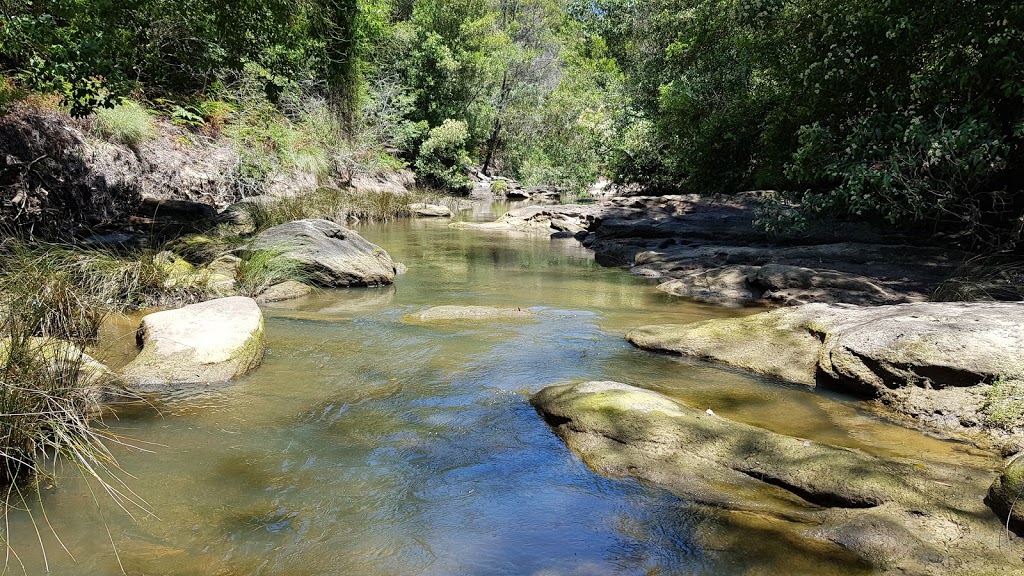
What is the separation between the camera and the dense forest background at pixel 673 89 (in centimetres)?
696

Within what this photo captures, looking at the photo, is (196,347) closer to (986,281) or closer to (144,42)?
(144,42)

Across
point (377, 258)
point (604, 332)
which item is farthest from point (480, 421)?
point (377, 258)

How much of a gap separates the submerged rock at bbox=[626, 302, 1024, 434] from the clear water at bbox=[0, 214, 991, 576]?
27cm

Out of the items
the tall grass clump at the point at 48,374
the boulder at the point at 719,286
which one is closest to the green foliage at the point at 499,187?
the boulder at the point at 719,286

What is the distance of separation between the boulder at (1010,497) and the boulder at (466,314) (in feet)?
15.1

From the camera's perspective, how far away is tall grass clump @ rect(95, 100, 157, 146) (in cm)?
997

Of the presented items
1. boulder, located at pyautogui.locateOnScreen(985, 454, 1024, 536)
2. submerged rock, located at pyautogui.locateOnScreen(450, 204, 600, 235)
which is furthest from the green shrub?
boulder, located at pyautogui.locateOnScreen(985, 454, 1024, 536)

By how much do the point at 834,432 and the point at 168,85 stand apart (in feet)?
40.8

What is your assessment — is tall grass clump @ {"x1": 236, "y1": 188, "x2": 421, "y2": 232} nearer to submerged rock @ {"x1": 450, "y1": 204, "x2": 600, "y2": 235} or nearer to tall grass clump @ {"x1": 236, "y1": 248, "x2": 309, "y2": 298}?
tall grass clump @ {"x1": 236, "y1": 248, "x2": 309, "y2": 298}

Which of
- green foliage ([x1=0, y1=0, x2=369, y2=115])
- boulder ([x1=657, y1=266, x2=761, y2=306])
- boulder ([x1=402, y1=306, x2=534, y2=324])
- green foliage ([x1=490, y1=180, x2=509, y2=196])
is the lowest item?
boulder ([x1=402, y1=306, x2=534, y2=324])

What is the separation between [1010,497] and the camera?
7.98 feet

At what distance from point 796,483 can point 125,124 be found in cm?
1158

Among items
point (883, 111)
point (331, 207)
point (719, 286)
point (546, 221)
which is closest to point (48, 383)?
point (719, 286)

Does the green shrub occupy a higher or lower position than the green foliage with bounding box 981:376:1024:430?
higher
